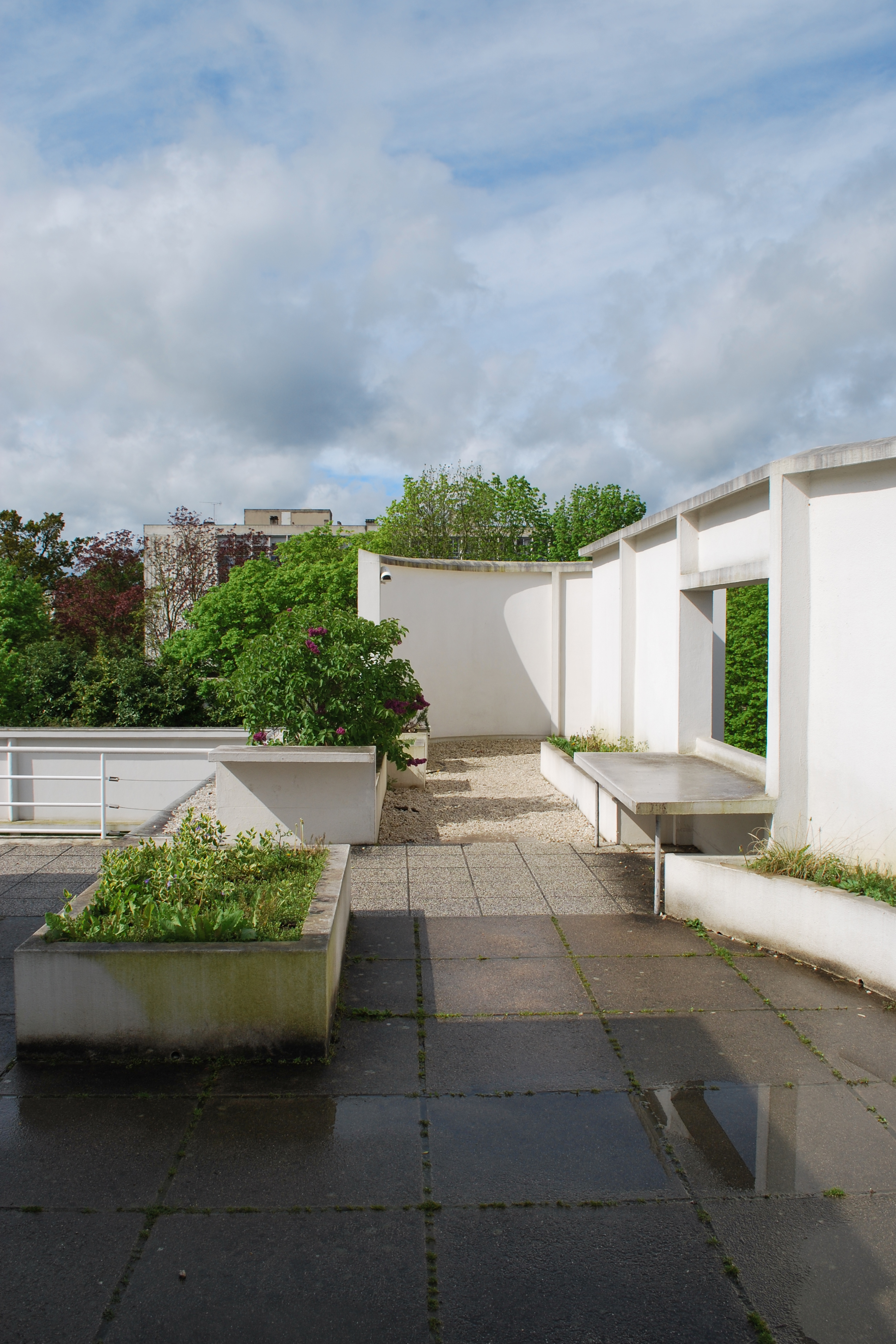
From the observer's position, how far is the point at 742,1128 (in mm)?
3588

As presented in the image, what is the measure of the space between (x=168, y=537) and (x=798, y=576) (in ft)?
92.9

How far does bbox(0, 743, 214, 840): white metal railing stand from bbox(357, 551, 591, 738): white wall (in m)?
4.24

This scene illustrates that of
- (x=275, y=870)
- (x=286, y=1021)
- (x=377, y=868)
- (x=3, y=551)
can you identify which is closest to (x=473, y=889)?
(x=377, y=868)

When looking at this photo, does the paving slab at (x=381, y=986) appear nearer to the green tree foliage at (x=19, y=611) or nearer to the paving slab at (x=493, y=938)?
the paving slab at (x=493, y=938)

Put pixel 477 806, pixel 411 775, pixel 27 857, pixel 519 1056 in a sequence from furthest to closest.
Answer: pixel 411 775 → pixel 477 806 → pixel 27 857 → pixel 519 1056

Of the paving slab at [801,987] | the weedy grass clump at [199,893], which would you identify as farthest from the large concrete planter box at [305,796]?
the paving slab at [801,987]

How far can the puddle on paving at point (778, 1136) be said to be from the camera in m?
3.27

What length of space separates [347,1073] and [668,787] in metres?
3.52

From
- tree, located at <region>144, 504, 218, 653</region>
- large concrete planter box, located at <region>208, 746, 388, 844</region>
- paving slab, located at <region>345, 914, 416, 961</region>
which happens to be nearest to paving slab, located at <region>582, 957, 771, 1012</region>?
paving slab, located at <region>345, 914, 416, 961</region>

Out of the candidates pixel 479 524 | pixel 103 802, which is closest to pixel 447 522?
pixel 479 524

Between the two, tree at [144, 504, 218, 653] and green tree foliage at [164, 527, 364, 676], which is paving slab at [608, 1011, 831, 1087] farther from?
tree at [144, 504, 218, 653]

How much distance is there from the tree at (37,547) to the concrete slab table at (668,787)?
31.5 metres

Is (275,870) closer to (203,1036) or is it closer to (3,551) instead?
(203,1036)

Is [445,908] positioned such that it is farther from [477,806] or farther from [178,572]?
[178,572]
